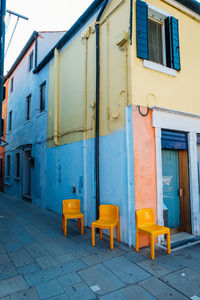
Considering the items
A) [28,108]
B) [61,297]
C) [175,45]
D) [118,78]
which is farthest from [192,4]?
[28,108]

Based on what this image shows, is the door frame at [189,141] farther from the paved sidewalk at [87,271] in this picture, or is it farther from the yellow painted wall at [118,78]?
the paved sidewalk at [87,271]

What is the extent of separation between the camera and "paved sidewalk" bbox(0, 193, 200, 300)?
299cm

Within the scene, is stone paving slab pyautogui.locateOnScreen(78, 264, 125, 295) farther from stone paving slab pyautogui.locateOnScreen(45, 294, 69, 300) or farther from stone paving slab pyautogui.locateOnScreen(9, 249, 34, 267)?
stone paving slab pyautogui.locateOnScreen(9, 249, 34, 267)

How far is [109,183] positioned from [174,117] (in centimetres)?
245

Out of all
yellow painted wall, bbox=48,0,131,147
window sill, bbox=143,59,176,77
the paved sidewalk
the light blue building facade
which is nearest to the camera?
the paved sidewalk

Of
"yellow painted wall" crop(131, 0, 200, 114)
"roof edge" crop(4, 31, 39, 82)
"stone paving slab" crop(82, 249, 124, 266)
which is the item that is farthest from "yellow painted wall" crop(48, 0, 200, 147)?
"roof edge" crop(4, 31, 39, 82)

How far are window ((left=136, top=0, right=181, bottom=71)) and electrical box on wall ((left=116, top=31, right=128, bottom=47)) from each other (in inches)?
19.8

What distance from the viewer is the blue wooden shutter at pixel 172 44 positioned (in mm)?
5594

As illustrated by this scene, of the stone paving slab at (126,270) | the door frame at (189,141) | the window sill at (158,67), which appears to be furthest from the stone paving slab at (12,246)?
the window sill at (158,67)

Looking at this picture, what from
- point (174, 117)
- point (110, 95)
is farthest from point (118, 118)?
point (174, 117)

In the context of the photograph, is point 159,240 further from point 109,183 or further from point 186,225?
point 109,183

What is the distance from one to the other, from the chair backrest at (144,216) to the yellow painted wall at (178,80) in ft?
8.29

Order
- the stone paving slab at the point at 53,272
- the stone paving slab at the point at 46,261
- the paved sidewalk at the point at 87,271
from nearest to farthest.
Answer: the paved sidewalk at the point at 87,271 → the stone paving slab at the point at 53,272 → the stone paving slab at the point at 46,261

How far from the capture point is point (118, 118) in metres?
5.28
